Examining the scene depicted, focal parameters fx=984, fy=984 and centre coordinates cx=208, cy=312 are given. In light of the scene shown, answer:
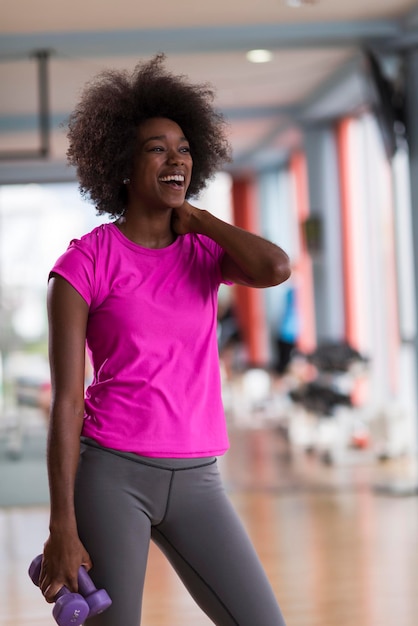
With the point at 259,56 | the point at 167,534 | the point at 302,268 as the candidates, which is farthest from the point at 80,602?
the point at 302,268

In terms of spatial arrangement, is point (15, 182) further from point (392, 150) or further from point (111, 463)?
point (111, 463)

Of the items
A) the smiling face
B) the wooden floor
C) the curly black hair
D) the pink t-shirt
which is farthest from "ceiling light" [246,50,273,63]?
the pink t-shirt

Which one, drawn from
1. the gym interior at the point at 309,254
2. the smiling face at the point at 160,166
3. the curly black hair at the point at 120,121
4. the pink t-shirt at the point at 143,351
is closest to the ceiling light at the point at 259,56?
the gym interior at the point at 309,254

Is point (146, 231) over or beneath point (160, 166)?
beneath

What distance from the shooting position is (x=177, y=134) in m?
1.78

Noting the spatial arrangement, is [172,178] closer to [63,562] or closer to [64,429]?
[64,429]

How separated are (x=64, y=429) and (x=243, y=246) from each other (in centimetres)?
45

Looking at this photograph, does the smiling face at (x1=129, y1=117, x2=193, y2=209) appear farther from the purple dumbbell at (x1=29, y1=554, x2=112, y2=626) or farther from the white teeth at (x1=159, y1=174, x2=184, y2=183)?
the purple dumbbell at (x1=29, y1=554, x2=112, y2=626)

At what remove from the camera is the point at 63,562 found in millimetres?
1558

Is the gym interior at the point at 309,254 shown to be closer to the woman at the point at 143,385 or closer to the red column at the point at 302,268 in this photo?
the red column at the point at 302,268

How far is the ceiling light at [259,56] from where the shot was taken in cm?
565

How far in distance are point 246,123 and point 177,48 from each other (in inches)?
118

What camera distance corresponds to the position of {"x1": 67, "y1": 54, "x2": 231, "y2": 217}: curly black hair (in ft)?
5.91

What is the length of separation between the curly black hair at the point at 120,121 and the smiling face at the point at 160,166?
0.09 ft
